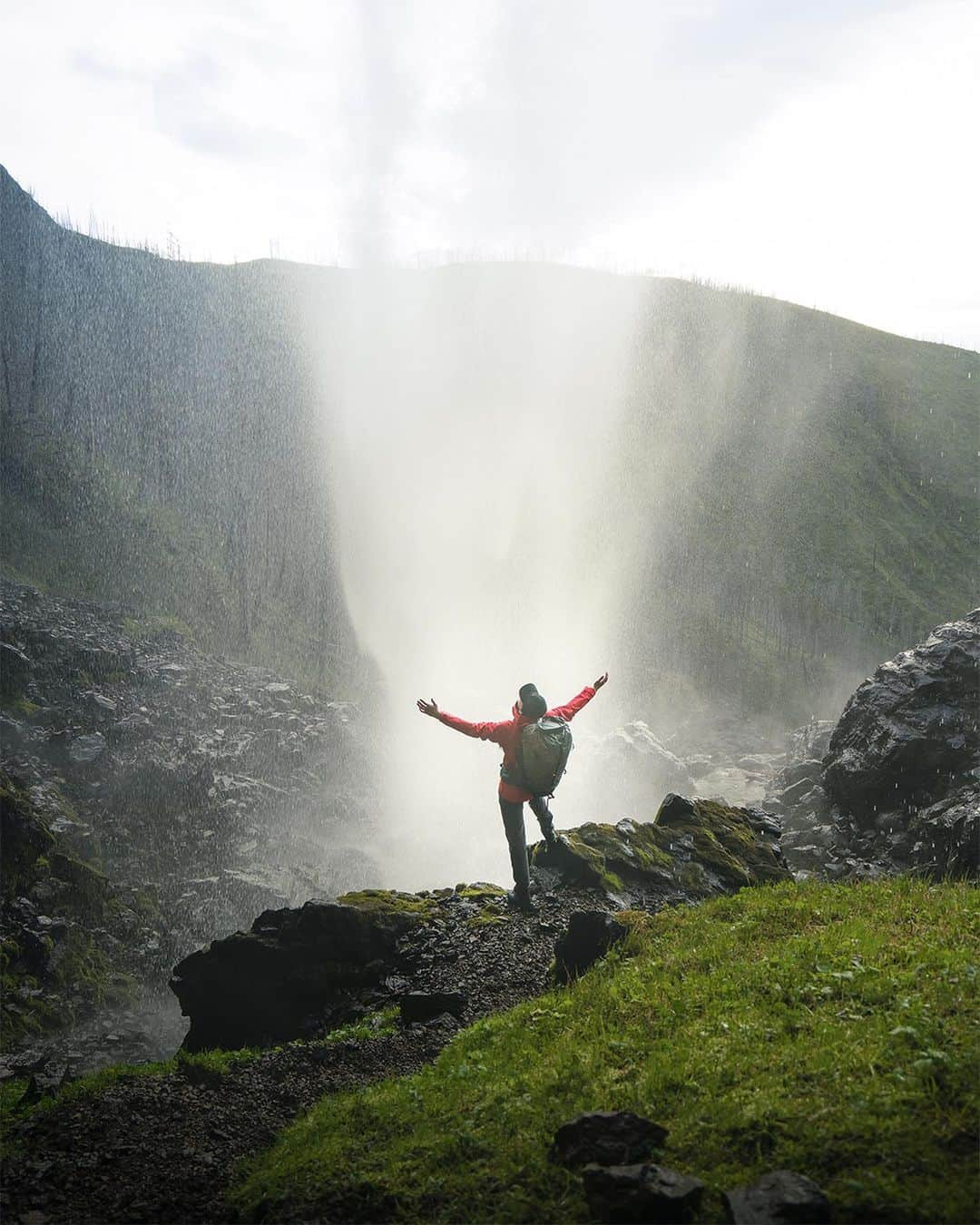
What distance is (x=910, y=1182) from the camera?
15.7 feet

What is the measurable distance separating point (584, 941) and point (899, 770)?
1942cm

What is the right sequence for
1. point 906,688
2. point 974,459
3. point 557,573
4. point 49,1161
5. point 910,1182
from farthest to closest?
point 974,459, point 557,573, point 906,688, point 49,1161, point 910,1182

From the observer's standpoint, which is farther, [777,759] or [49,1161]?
[777,759]

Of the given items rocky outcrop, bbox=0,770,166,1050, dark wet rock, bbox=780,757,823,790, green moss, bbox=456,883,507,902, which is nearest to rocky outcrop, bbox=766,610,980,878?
dark wet rock, bbox=780,757,823,790

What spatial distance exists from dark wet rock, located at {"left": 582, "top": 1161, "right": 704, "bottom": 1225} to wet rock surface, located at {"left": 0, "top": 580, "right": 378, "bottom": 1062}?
57.9 ft

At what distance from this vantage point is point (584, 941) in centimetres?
Result: 997

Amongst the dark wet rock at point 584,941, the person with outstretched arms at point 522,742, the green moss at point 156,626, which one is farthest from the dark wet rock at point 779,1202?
the green moss at point 156,626

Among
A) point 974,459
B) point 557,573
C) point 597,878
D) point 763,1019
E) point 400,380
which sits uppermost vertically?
point 400,380

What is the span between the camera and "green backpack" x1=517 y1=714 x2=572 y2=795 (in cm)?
1145

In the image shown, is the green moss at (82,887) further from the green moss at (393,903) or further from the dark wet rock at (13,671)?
the green moss at (393,903)

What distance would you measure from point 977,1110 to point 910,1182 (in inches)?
35.4

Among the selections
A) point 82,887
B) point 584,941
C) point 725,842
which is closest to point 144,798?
point 82,887

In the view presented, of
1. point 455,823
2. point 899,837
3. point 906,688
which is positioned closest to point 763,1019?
point 899,837

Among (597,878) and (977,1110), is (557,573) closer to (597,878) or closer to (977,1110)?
(597,878)
